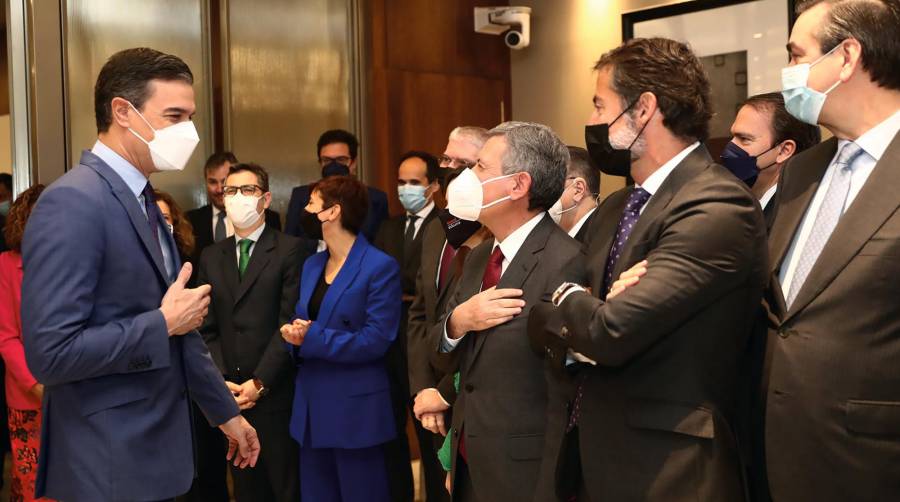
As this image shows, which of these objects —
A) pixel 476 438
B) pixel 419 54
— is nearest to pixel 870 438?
pixel 476 438

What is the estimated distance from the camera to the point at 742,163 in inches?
133

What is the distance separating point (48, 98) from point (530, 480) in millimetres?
4079

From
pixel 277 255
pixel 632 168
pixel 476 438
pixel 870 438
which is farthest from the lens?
pixel 277 255

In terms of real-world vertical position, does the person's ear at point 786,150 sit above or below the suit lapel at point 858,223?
above

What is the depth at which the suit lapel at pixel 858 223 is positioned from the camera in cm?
193

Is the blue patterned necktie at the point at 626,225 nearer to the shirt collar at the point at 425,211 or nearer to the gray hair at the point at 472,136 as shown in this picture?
the gray hair at the point at 472,136

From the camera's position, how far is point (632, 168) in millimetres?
2398

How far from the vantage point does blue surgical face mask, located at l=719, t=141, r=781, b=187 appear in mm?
3381

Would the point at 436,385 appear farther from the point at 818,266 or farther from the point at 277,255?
the point at 818,266

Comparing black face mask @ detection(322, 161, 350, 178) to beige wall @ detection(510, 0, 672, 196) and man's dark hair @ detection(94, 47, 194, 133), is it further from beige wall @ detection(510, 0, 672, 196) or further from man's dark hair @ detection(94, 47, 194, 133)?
man's dark hair @ detection(94, 47, 194, 133)

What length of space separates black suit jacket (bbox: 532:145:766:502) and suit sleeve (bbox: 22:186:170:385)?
102 centimetres

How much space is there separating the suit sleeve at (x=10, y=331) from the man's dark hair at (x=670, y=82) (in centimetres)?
283

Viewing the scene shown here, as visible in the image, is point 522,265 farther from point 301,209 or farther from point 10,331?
point 301,209

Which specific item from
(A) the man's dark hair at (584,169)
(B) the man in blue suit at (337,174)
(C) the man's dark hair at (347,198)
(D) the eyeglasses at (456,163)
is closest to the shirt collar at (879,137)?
(A) the man's dark hair at (584,169)
